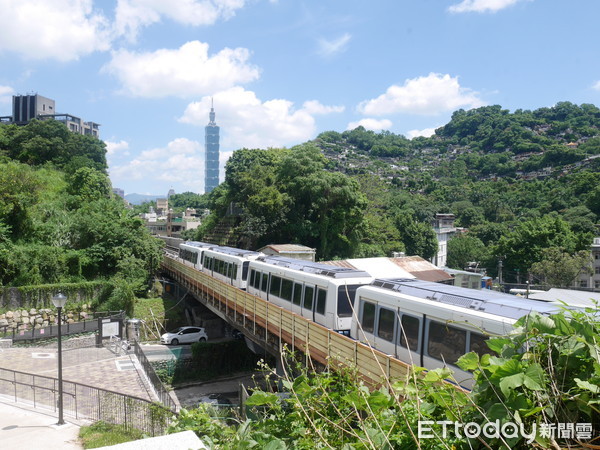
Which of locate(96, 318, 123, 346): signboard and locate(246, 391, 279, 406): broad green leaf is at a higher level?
locate(246, 391, 279, 406): broad green leaf

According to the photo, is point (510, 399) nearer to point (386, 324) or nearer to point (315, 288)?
point (386, 324)

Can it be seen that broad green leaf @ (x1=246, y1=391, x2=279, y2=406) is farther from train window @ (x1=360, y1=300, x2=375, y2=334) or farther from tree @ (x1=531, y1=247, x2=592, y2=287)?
tree @ (x1=531, y1=247, x2=592, y2=287)

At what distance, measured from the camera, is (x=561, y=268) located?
136 feet

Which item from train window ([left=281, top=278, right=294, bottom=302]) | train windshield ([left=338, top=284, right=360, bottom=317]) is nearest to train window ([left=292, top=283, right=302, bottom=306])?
train window ([left=281, top=278, right=294, bottom=302])

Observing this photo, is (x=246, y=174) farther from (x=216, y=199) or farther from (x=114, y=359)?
(x=114, y=359)

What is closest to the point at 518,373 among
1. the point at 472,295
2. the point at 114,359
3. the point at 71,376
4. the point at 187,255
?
the point at 472,295

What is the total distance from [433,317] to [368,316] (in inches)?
94.8

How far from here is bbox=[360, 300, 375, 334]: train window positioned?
436 inches

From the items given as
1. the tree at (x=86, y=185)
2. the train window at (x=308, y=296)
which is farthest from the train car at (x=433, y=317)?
the tree at (x=86, y=185)

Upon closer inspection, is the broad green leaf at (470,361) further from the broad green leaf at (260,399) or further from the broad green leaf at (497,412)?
the broad green leaf at (260,399)

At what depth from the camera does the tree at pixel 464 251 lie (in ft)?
221

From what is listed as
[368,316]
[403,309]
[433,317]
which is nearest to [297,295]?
[368,316]

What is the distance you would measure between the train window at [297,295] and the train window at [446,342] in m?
6.22

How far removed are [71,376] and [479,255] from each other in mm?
62354
